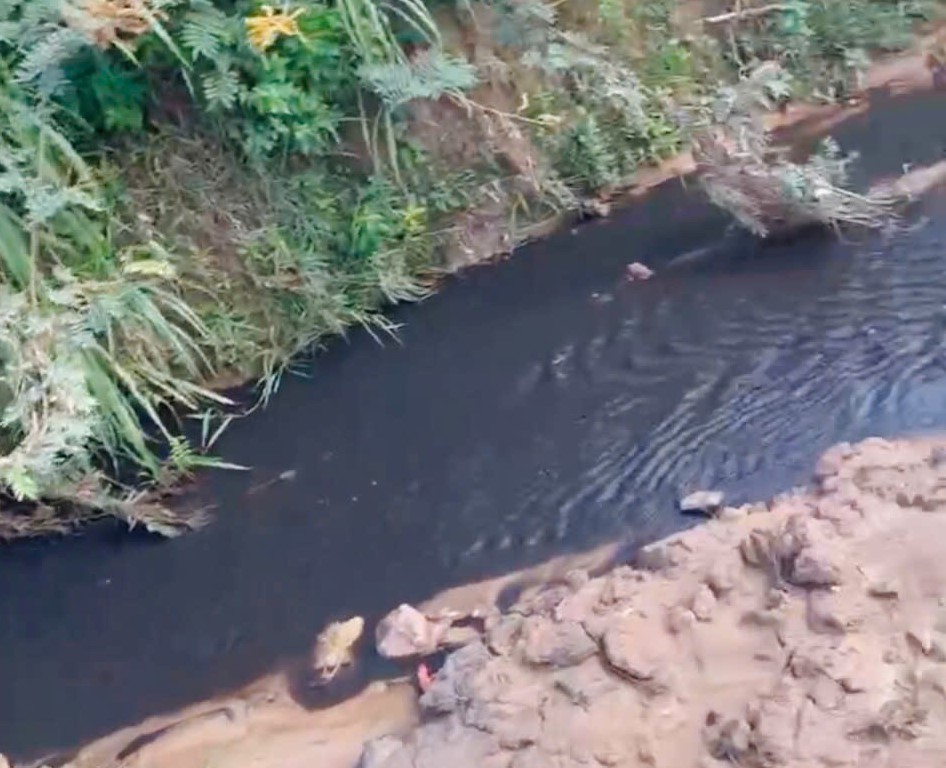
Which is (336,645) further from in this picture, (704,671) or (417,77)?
(417,77)

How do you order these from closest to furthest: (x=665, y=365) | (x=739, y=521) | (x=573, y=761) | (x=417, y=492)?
(x=573, y=761)
(x=739, y=521)
(x=417, y=492)
(x=665, y=365)

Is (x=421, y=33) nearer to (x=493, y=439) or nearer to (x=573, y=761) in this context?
(x=493, y=439)

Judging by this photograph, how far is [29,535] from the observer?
3.92 meters

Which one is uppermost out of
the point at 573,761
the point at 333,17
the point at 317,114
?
the point at 333,17

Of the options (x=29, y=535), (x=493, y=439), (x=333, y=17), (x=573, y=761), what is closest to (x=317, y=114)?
(x=333, y=17)

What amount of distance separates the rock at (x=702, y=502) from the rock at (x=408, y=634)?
2.46 ft

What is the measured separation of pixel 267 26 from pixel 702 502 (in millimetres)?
1914

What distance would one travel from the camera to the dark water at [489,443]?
11.7 ft

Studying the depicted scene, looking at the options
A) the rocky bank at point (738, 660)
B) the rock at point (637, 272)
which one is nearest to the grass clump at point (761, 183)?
the rock at point (637, 272)

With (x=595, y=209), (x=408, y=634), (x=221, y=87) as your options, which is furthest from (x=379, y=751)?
(x=595, y=209)

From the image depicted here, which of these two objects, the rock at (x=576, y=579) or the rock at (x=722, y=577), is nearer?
the rock at (x=722, y=577)

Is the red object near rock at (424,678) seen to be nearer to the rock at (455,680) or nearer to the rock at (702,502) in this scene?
the rock at (455,680)

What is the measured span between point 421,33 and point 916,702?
9.22 ft

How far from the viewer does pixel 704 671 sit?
2.87 m
